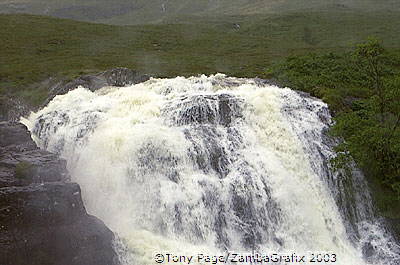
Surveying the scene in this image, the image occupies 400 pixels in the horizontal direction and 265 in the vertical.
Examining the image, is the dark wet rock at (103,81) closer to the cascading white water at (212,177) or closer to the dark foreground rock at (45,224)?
the cascading white water at (212,177)

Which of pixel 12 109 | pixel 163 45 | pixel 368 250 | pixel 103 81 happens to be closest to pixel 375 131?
pixel 368 250

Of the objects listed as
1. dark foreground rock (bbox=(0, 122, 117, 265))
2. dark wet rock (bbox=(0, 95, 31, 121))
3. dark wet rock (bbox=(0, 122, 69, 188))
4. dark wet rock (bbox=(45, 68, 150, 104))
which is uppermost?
dark wet rock (bbox=(45, 68, 150, 104))

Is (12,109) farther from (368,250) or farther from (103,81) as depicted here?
(368,250)

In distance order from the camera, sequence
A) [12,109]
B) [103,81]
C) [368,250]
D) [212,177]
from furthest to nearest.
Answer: [103,81] < [12,109] < [212,177] < [368,250]

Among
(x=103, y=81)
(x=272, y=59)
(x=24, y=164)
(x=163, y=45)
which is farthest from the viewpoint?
(x=163, y=45)

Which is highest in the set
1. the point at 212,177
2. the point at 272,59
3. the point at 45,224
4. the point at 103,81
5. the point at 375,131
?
the point at 103,81

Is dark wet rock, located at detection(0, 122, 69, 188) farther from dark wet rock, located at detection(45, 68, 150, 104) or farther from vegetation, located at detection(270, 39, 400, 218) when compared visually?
vegetation, located at detection(270, 39, 400, 218)

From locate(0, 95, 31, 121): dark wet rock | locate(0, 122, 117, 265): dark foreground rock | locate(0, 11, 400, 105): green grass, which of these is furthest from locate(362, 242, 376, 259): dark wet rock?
locate(0, 95, 31, 121): dark wet rock
